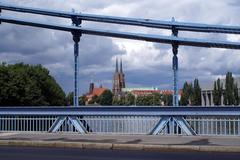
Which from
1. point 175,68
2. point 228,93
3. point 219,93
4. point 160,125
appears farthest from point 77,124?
point 219,93

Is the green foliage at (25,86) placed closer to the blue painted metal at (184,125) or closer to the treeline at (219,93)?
the treeline at (219,93)

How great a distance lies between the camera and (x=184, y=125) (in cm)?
2147

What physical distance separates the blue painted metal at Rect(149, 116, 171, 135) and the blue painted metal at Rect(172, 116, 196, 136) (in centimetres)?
36

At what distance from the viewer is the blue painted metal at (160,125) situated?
21.6 metres

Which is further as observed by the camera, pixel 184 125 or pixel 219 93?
pixel 219 93

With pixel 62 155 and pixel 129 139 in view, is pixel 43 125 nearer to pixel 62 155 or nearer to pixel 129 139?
pixel 129 139

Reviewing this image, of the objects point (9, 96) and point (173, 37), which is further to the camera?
point (9, 96)

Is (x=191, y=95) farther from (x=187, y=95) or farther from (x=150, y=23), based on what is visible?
(x=150, y=23)

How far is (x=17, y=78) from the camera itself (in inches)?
2975

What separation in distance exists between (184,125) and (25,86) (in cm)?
5792

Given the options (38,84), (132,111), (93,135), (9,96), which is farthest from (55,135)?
(38,84)

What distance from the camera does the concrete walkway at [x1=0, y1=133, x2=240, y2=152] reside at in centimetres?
1745

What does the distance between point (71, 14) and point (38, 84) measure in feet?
194

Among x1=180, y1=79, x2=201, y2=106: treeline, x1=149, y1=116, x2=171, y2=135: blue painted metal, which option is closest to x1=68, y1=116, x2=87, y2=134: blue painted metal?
x1=149, y1=116, x2=171, y2=135: blue painted metal
